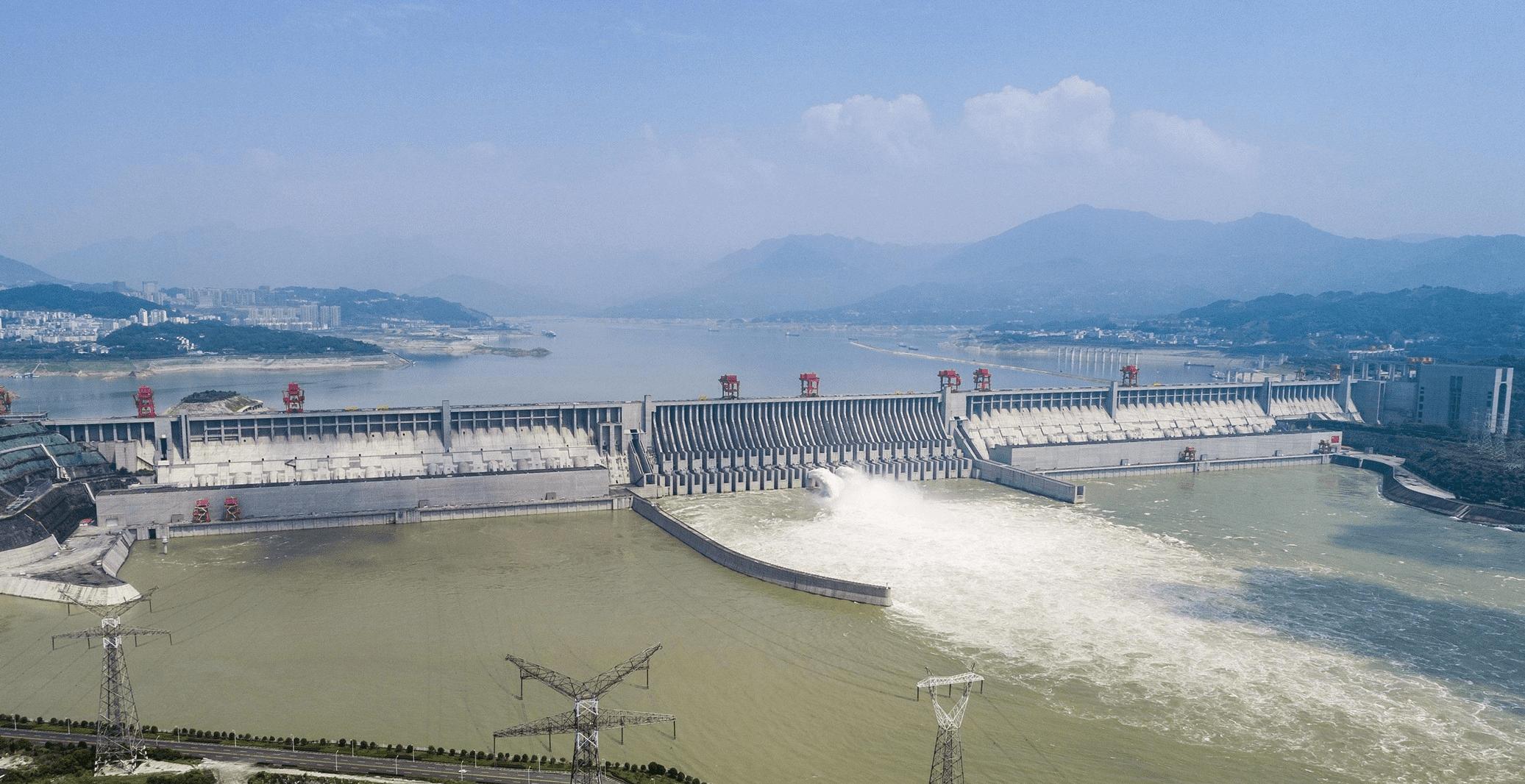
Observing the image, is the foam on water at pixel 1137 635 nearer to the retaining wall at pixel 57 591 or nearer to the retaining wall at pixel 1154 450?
the retaining wall at pixel 1154 450

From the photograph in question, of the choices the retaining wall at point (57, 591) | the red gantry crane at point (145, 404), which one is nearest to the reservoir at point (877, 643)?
the retaining wall at point (57, 591)

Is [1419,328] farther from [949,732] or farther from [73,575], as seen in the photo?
[73,575]

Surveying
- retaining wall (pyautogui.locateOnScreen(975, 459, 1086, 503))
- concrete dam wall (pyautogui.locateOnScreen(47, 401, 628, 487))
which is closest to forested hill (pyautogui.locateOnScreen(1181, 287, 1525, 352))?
retaining wall (pyautogui.locateOnScreen(975, 459, 1086, 503))

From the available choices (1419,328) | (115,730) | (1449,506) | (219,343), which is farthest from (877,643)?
(1419,328)

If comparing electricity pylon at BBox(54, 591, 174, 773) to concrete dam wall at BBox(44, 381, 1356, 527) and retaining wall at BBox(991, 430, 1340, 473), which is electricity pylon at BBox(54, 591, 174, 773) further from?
retaining wall at BBox(991, 430, 1340, 473)

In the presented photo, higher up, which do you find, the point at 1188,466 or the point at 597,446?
the point at 597,446

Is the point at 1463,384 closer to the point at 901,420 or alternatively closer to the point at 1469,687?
the point at 901,420

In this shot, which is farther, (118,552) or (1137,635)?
(118,552)
